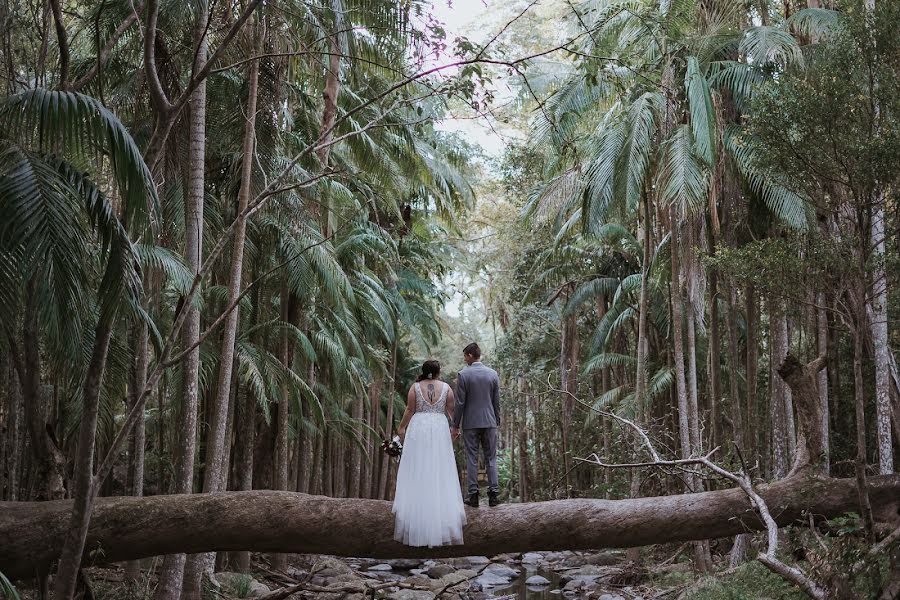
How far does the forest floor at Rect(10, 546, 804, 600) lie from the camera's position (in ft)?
34.7

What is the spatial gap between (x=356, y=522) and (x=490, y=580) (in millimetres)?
10551

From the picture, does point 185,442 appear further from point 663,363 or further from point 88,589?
point 663,363

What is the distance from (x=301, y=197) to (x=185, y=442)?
5.69 m

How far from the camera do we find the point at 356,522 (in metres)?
8.91

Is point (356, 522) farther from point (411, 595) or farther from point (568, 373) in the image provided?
point (568, 373)

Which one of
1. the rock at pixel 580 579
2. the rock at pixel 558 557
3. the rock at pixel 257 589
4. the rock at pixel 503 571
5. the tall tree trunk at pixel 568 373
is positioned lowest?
the rock at pixel 558 557

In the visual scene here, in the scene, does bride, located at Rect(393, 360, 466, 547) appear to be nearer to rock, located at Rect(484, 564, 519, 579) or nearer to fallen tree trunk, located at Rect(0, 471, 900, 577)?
fallen tree trunk, located at Rect(0, 471, 900, 577)

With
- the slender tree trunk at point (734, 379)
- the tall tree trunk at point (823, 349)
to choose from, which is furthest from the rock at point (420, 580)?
the tall tree trunk at point (823, 349)

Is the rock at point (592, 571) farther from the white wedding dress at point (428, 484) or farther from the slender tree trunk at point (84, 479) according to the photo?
the slender tree trunk at point (84, 479)

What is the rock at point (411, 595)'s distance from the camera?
46.5 ft

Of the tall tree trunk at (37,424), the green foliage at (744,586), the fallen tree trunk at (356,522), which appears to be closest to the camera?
the fallen tree trunk at (356,522)

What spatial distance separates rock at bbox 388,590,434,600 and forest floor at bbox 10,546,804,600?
0.06 ft

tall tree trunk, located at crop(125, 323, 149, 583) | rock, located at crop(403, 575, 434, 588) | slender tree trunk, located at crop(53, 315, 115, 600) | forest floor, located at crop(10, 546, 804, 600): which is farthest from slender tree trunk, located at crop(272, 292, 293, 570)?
slender tree trunk, located at crop(53, 315, 115, 600)

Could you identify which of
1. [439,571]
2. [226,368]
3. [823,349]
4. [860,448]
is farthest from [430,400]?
[439,571]
